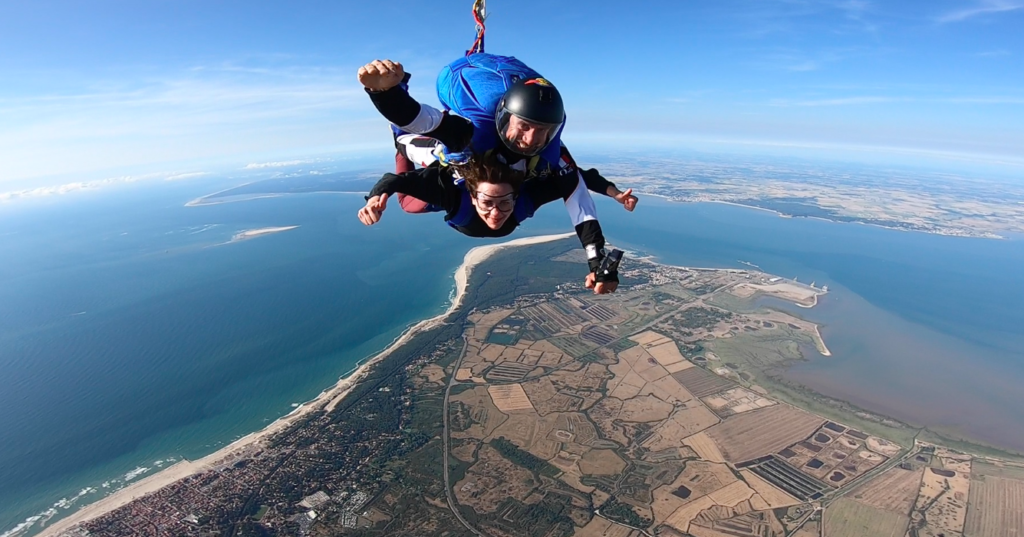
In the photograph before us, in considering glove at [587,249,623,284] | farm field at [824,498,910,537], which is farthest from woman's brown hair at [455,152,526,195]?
farm field at [824,498,910,537]

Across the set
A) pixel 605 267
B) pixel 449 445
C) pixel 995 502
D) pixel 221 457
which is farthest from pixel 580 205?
pixel 995 502

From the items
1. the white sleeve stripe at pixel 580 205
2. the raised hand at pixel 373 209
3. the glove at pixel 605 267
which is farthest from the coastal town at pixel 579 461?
the raised hand at pixel 373 209

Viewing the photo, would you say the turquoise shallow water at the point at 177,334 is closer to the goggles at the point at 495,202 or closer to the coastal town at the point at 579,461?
the coastal town at the point at 579,461

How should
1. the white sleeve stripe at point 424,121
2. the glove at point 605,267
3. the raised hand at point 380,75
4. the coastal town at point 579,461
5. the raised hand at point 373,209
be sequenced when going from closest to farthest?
the raised hand at point 380,75
the white sleeve stripe at point 424,121
the raised hand at point 373,209
the glove at point 605,267
the coastal town at point 579,461

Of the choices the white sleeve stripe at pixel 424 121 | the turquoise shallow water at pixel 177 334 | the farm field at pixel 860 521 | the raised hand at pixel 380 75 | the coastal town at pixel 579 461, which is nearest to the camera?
the raised hand at pixel 380 75

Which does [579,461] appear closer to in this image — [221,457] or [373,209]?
[221,457]
